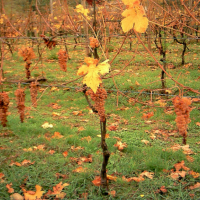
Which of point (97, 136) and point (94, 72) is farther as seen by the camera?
point (97, 136)

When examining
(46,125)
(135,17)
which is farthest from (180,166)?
(46,125)

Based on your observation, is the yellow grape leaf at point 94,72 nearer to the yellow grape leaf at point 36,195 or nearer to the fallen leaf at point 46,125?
the yellow grape leaf at point 36,195

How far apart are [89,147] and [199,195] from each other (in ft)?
4.84

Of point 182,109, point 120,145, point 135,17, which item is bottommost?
point 120,145

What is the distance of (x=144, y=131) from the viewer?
3.86m

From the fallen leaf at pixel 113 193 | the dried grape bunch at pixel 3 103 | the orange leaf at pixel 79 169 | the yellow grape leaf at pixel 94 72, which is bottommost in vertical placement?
the fallen leaf at pixel 113 193

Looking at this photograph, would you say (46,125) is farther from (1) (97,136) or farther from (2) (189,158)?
(2) (189,158)

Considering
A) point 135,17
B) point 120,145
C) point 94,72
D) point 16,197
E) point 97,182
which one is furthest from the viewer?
point 120,145

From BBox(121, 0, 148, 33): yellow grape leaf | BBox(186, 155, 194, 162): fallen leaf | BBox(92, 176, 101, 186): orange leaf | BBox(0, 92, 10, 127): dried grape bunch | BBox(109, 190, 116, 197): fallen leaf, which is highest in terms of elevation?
BBox(121, 0, 148, 33): yellow grape leaf

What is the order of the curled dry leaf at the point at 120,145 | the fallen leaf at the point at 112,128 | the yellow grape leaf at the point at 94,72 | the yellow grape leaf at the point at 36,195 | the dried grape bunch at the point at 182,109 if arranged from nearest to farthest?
the yellow grape leaf at the point at 94,72 → the dried grape bunch at the point at 182,109 → the yellow grape leaf at the point at 36,195 → the curled dry leaf at the point at 120,145 → the fallen leaf at the point at 112,128

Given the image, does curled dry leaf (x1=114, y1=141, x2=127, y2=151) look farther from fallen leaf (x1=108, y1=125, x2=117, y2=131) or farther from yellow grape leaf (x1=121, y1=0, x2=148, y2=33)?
yellow grape leaf (x1=121, y1=0, x2=148, y2=33)

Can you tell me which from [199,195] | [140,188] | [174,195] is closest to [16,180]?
[140,188]

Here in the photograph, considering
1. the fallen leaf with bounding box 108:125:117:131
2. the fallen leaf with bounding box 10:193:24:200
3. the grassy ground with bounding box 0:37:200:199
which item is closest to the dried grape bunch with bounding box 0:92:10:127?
the grassy ground with bounding box 0:37:200:199

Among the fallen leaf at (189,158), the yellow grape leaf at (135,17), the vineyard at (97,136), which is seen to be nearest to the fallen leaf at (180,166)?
the vineyard at (97,136)
